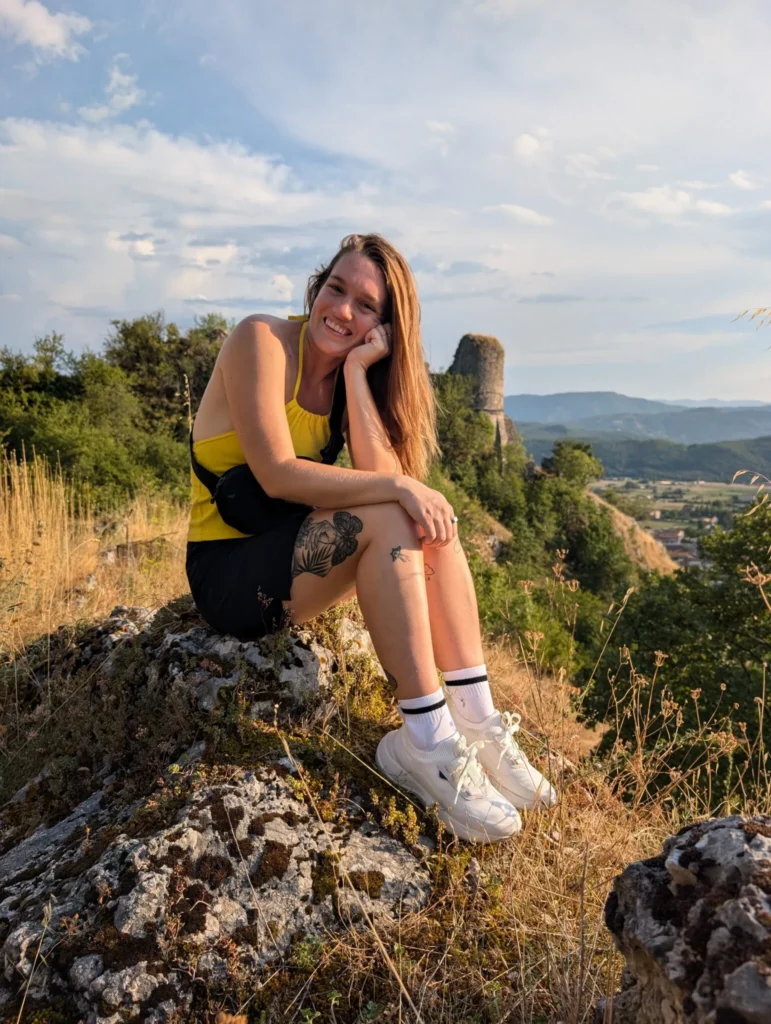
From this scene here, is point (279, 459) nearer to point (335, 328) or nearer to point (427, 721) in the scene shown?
point (335, 328)

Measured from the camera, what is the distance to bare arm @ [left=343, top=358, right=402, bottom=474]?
9.67 ft

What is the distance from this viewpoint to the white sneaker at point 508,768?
7.84 ft

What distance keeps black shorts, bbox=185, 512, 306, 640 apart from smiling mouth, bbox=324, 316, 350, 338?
87 cm

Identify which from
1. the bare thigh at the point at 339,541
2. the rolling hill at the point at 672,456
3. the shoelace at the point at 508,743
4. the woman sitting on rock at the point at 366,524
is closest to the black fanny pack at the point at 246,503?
the woman sitting on rock at the point at 366,524

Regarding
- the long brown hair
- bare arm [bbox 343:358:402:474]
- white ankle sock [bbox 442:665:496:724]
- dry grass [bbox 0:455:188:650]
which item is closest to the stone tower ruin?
dry grass [bbox 0:455:188:650]

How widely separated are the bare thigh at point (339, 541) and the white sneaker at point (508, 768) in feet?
2.35

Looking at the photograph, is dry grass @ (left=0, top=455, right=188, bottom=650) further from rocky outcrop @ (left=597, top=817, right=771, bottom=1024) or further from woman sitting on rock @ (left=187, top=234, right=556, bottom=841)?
rocky outcrop @ (left=597, top=817, right=771, bottom=1024)

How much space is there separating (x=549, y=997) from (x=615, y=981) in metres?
0.18

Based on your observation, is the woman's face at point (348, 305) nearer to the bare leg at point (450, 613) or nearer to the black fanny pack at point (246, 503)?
the black fanny pack at point (246, 503)

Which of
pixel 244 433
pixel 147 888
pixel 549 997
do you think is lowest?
pixel 549 997

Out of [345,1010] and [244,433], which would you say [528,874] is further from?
[244,433]

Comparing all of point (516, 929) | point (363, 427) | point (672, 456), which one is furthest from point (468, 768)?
point (672, 456)

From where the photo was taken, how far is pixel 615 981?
68.0 inches

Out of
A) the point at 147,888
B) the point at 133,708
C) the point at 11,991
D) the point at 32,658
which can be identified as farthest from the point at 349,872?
the point at 32,658
